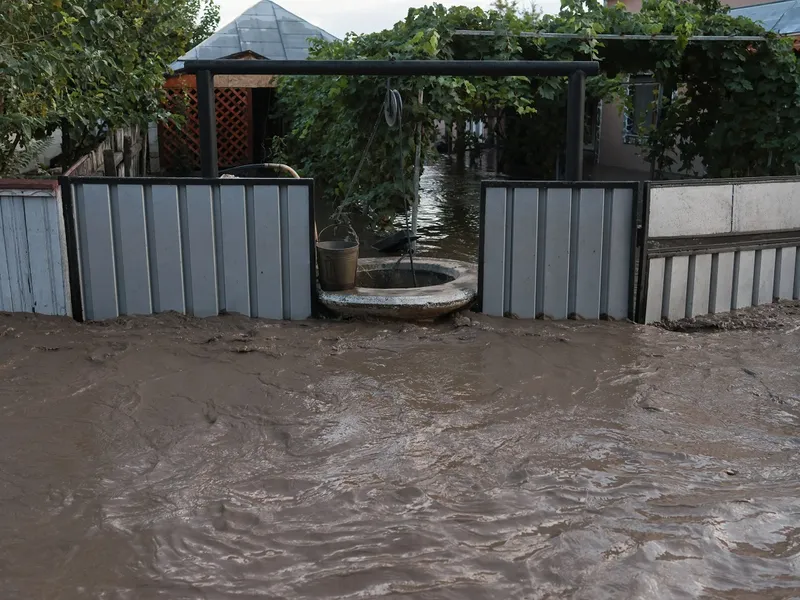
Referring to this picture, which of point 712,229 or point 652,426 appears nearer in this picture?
point 652,426

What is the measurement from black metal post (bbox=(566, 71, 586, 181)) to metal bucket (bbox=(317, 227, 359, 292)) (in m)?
1.89

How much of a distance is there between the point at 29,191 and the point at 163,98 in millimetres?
6186

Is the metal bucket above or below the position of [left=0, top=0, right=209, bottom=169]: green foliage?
below

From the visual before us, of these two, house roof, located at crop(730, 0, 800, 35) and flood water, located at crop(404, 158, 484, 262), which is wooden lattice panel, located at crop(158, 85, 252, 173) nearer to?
flood water, located at crop(404, 158, 484, 262)

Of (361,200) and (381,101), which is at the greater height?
(381,101)

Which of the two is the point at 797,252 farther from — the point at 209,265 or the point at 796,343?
the point at 209,265

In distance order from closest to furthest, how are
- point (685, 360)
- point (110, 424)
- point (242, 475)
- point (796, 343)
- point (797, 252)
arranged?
1. point (242, 475)
2. point (110, 424)
3. point (685, 360)
4. point (796, 343)
5. point (797, 252)

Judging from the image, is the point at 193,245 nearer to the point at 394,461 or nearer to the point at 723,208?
the point at 394,461

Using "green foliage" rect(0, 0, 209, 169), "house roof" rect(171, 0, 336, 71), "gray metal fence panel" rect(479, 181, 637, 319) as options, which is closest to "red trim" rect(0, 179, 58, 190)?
"green foliage" rect(0, 0, 209, 169)

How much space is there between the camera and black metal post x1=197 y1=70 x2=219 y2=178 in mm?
6680

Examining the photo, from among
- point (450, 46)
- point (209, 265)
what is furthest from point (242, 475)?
point (450, 46)

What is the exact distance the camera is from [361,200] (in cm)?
950

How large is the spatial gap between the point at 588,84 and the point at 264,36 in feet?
31.6

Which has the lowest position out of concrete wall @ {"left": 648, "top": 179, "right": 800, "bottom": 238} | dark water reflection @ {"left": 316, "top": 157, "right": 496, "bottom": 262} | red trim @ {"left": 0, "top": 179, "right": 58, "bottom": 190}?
dark water reflection @ {"left": 316, "top": 157, "right": 496, "bottom": 262}
